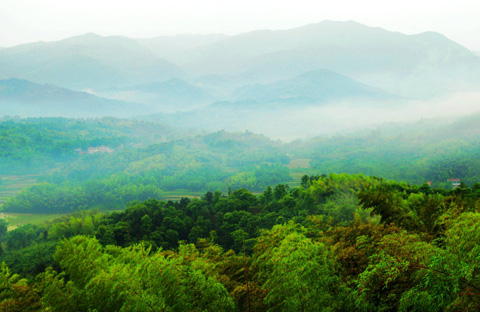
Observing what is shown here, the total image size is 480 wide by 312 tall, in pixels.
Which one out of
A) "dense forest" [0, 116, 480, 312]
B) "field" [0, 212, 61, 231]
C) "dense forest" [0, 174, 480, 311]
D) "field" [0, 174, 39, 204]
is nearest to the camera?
"dense forest" [0, 174, 480, 311]

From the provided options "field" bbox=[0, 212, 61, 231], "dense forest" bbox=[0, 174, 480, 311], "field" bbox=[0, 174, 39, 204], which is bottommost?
"field" bbox=[0, 212, 61, 231]

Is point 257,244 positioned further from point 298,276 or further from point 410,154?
point 410,154

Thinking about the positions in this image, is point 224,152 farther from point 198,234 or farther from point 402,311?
point 402,311

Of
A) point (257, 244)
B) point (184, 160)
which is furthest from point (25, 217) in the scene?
point (257, 244)

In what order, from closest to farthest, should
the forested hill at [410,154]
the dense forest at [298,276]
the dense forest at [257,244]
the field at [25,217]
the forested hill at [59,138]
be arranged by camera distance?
the dense forest at [298,276]
the dense forest at [257,244]
the field at [25,217]
the forested hill at [410,154]
the forested hill at [59,138]

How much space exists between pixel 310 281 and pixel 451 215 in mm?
4527

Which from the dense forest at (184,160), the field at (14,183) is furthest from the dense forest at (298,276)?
the field at (14,183)

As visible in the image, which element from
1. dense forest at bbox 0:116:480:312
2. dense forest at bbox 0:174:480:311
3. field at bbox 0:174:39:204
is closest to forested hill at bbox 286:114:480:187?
dense forest at bbox 0:116:480:312

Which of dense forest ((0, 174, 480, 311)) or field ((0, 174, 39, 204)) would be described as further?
field ((0, 174, 39, 204))

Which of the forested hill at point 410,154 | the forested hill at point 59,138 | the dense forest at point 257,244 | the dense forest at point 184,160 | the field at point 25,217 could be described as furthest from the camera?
the forested hill at point 59,138

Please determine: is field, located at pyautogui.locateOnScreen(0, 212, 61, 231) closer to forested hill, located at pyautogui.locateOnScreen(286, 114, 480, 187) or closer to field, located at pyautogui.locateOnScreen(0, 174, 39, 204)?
field, located at pyautogui.locateOnScreen(0, 174, 39, 204)

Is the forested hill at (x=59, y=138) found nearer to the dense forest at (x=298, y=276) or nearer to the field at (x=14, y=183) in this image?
the field at (x=14, y=183)

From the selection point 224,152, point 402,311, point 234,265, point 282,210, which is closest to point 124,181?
point 224,152

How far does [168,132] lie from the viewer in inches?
6885
